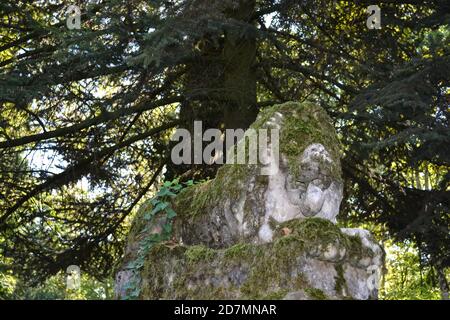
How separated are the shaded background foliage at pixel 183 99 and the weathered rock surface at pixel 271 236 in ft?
8.79

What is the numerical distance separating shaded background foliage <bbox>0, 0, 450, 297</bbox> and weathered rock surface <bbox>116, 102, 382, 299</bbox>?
105 inches

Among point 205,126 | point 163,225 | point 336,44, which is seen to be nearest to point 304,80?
point 336,44

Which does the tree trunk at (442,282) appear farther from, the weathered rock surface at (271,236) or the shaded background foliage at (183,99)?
the weathered rock surface at (271,236)

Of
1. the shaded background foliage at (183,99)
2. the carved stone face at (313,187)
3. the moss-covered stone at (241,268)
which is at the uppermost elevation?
the shaded background foliage at (183,99)

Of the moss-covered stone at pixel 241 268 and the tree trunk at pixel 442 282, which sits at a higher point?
the tree trunk at pixel 442 282

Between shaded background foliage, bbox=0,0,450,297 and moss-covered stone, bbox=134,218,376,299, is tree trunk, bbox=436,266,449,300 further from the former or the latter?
moss-covered stone, bbox=134,218,376,299

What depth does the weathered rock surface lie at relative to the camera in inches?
201

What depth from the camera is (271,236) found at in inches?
219

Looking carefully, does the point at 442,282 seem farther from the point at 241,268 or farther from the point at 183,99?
the point at 241,268

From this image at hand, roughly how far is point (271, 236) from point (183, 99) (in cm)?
542

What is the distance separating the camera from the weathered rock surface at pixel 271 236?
16.8 feet

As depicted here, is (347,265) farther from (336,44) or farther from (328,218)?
(336,44)

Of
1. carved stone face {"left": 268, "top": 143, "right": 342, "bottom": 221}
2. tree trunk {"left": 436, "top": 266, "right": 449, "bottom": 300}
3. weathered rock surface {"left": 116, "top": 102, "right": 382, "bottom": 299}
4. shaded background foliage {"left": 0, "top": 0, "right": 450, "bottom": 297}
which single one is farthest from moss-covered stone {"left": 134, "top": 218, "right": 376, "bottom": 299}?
tree trunk {"left": 436, "top": 266, "right": 449, "bottom": 300}

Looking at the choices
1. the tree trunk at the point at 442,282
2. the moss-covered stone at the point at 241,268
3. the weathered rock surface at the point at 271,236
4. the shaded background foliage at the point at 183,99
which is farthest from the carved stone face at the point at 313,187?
the tree trunk at the point at 442,282
